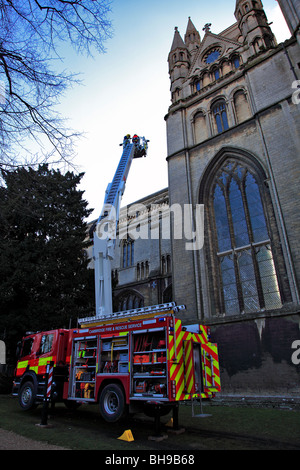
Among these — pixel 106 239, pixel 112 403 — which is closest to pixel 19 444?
pixel 112 403

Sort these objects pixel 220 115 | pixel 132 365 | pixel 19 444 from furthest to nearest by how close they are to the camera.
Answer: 1. pixel 220 115
2. pixel 132 365
3. pixel 19 444

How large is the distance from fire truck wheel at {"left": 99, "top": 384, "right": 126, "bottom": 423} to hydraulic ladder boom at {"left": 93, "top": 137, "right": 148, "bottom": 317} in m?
3.03

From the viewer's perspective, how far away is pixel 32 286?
53.8ft

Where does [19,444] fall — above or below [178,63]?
below

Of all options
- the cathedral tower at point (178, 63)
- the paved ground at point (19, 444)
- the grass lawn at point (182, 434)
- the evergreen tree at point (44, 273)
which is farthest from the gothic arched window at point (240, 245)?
the paved ground at point (19, 444)

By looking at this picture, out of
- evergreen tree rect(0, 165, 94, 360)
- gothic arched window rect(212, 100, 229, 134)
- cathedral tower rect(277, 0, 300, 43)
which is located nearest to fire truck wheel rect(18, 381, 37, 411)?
evergreen tree rect(0, 165, 94, 360)

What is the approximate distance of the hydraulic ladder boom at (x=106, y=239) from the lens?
37.7 feet

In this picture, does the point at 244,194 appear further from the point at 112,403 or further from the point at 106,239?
the point at 112,403

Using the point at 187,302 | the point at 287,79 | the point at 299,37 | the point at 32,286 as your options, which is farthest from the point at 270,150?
the point at 32,286

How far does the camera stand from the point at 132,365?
6816 millimetres

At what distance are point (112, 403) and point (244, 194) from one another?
11.7 metres

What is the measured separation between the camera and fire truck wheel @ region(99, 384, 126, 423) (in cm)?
658

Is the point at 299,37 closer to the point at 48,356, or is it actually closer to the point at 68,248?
the point at 68,248

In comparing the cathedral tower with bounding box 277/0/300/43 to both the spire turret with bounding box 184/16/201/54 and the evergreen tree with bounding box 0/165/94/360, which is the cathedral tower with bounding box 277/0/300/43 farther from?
the evergreen tree with bounding box 0/165/94/360
